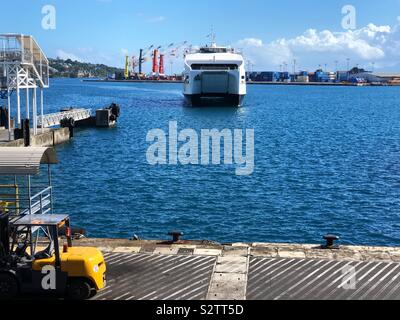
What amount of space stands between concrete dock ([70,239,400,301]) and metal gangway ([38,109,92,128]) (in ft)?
103

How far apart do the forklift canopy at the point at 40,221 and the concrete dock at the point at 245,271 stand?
1.74 meters

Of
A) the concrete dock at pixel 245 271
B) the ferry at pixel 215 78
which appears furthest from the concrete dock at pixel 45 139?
the ferry at pixel 215 78

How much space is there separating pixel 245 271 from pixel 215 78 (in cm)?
7354

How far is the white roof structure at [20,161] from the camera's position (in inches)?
488

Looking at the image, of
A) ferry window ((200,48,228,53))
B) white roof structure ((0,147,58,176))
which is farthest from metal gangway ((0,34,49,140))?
ferry window ((200,48,228,53))

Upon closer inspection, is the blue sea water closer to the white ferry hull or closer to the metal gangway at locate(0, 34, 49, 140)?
the metal gangway at locate(0, 34, 49, 140)

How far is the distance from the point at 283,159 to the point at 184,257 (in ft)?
88.9

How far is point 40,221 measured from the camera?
11.3 m

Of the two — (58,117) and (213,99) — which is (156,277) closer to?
(58,117)

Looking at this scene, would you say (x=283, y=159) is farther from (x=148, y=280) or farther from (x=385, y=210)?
(x=148, y=280)

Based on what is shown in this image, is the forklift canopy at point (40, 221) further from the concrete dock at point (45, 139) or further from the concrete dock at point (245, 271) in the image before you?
the concrete dock at point (45, 139)

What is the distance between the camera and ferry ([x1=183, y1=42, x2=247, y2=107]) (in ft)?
276

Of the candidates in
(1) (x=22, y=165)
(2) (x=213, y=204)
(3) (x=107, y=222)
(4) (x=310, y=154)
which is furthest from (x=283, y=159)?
(1) (x=22, y=165)
